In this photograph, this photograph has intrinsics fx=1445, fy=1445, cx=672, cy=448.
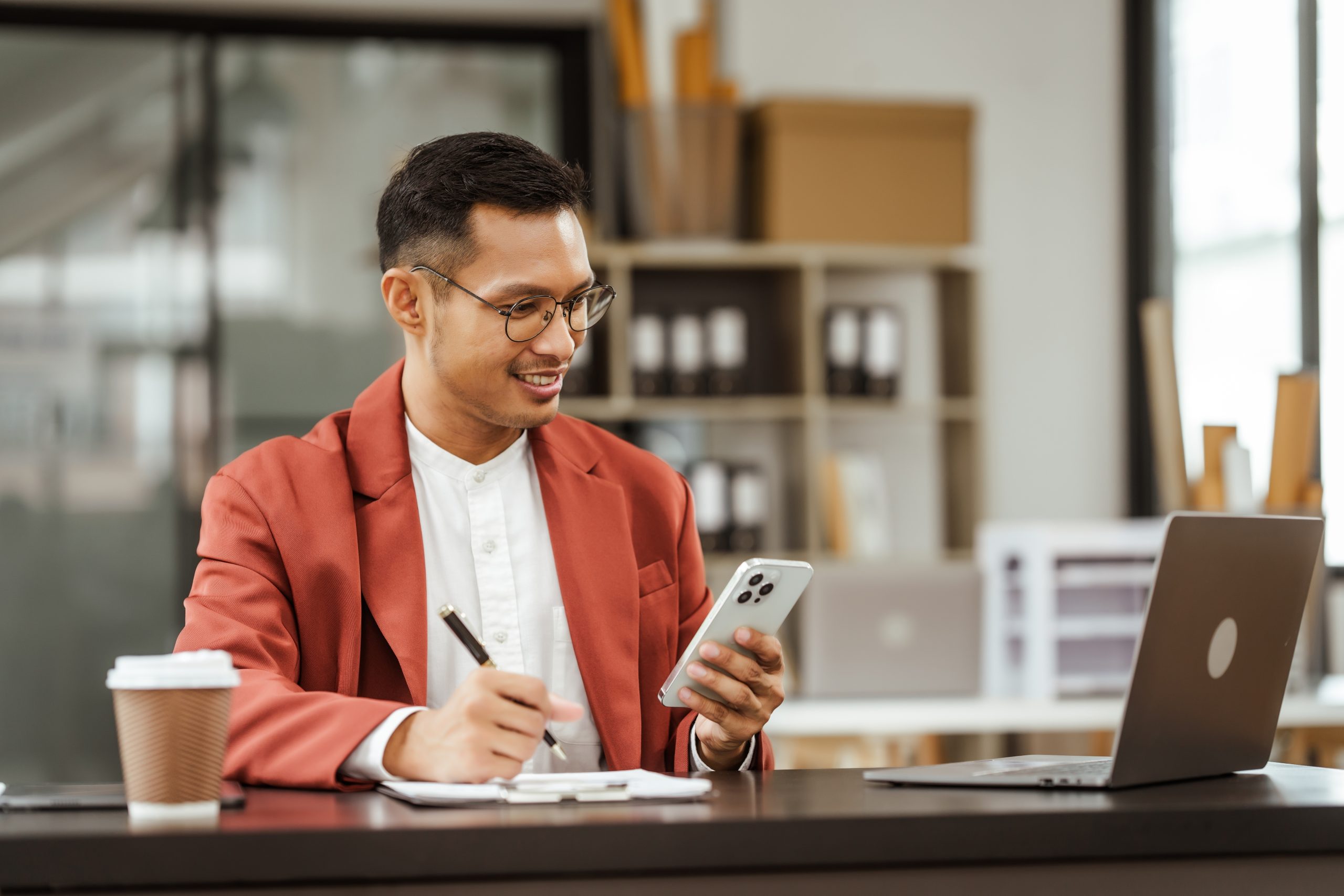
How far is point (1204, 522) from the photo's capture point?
1108 mm

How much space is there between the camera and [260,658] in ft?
4.39

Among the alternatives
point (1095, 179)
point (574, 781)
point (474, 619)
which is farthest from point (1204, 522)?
point (1095, 179)

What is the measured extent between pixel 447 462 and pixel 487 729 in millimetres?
540

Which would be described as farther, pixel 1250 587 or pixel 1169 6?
pixel 1169 6

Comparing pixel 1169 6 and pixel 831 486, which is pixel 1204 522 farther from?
pixel 1169 6

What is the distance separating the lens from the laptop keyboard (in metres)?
1.15

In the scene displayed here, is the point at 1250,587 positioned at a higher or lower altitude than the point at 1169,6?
lower

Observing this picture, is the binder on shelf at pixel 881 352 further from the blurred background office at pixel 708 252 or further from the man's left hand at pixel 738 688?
the man's left hand at pixel 738 688

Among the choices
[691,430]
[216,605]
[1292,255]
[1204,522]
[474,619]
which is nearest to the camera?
[1204,522]

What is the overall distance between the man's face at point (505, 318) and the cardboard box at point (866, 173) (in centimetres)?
215

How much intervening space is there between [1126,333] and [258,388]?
8.08 ft

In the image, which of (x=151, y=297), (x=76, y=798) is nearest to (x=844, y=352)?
(x=151, y=297)

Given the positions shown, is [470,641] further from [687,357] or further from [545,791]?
[687,357]

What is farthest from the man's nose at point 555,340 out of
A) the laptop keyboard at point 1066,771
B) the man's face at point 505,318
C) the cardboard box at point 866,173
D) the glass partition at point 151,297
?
the glass partition at point 151,297
